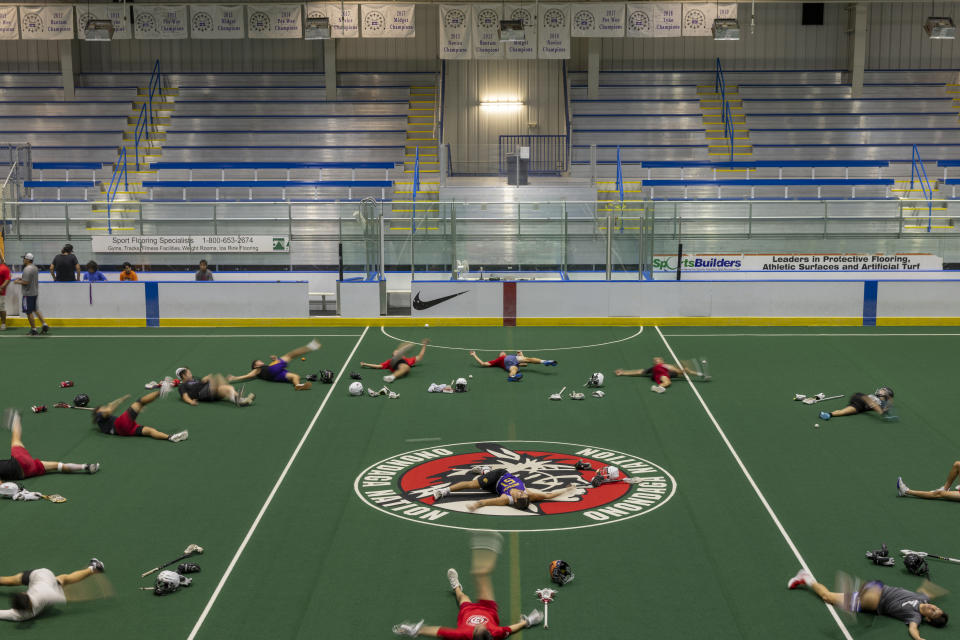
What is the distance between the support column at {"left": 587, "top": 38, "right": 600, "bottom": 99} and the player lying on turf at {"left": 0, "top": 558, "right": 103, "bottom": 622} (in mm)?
31607

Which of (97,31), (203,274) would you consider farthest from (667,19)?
(97,31)

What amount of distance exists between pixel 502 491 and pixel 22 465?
5.77m

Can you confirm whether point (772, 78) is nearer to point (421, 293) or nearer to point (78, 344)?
point (421, 293)

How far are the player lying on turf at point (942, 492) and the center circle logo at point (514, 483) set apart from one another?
2.56m

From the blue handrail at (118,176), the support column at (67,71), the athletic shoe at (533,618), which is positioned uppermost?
the support column at (67,71)

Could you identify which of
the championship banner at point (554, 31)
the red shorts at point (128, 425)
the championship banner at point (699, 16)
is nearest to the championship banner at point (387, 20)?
the championship banner at point (554, 31)

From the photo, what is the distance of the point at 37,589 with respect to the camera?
8859 mm

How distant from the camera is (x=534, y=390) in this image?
17.2 meters

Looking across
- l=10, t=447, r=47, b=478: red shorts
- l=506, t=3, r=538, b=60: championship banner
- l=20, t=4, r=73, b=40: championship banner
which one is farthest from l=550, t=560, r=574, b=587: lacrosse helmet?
l=20, t=4, r=73, b=40: championship banner

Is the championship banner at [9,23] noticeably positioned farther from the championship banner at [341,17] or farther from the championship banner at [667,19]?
the championship banner at [667,19]

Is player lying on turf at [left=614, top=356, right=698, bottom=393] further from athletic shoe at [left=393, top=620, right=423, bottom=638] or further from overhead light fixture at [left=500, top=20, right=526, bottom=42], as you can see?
overhead light fixture at [left=500, top=20, right=526, bottom=42]

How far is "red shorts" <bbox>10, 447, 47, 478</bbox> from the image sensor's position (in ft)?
40.8

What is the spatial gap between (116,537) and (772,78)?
3419cm

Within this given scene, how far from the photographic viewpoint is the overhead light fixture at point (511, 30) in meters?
31.9
